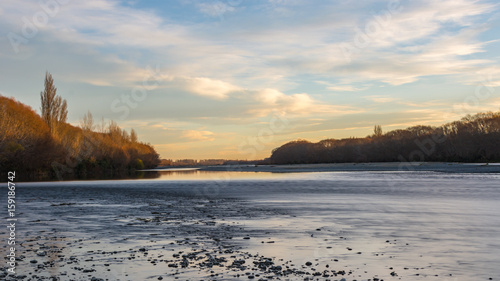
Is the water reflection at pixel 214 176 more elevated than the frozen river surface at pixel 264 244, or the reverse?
the water reflection at pixel 214 176

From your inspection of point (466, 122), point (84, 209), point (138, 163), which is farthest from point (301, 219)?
point (466, 122)

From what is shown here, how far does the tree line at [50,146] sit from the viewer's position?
7031 centimetres

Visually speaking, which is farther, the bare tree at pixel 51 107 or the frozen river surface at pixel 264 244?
the bare tree at pixel 51 107

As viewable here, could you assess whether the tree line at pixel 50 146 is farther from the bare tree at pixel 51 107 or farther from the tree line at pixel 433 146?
the tree line at pixel 433 146

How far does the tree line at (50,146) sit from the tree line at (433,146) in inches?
3296

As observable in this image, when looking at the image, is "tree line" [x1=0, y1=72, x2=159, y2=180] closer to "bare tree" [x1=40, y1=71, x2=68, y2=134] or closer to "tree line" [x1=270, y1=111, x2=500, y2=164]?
"bare tree" [x1=40, y1=71, x2=68, y2=134]

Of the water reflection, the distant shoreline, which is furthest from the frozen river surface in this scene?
the distant shoreline

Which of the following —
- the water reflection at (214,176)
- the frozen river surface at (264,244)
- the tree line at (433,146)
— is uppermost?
the tree line at (433,146)

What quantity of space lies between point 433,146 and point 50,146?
106m

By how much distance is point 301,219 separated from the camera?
1552 cm

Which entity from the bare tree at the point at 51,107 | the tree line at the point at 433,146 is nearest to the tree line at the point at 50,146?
the bare tree at the point at 51,107

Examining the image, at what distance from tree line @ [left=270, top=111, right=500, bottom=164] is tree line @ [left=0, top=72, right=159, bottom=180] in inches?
3296

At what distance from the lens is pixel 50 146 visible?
77562mm

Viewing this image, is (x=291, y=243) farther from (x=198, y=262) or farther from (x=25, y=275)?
(x=25, y=275)
